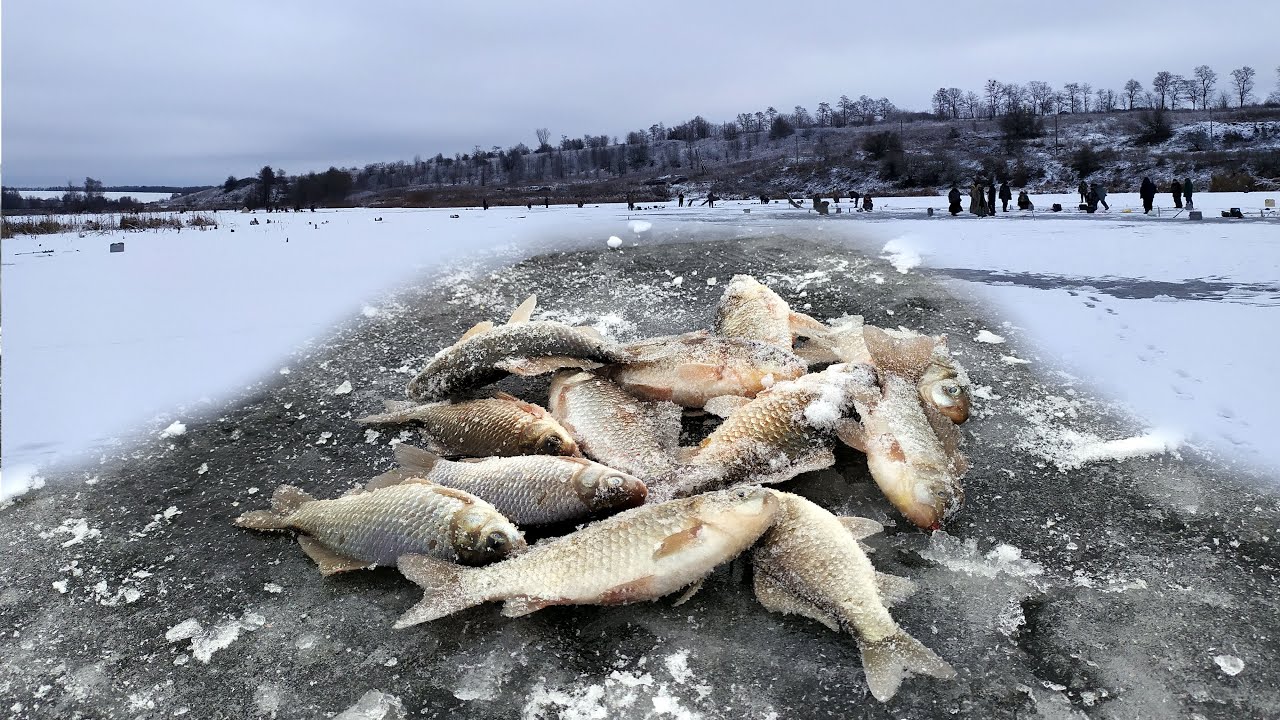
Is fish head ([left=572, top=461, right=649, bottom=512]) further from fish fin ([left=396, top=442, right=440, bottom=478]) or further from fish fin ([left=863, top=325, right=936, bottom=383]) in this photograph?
fish fin ([left=863, top=325, right=936, bottom=383])

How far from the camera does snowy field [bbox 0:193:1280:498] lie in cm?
471

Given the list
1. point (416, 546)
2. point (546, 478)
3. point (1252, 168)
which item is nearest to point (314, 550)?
point (416, 546)

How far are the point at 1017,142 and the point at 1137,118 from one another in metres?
16.5

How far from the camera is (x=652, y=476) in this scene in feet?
11.2

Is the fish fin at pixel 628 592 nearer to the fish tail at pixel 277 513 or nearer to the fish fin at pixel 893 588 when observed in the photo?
the fish fin at pixel 893 588

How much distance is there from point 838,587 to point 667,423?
1.67m

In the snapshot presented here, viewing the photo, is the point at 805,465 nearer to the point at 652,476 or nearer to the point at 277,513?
the point at 652,476

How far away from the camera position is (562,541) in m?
2.80

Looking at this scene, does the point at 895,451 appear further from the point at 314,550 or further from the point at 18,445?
the point at 18,445

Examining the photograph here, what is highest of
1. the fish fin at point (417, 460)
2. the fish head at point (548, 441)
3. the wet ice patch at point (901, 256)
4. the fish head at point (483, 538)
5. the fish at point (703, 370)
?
the wet ice patch at point (901, 256)

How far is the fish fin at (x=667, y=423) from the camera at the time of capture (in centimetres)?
392

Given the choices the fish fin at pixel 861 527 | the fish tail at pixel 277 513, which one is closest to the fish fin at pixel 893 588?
the fish fin at pixel 861 527

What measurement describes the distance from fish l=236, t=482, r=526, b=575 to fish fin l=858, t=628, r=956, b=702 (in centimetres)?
137

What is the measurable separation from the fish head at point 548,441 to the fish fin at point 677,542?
3.52 ft
